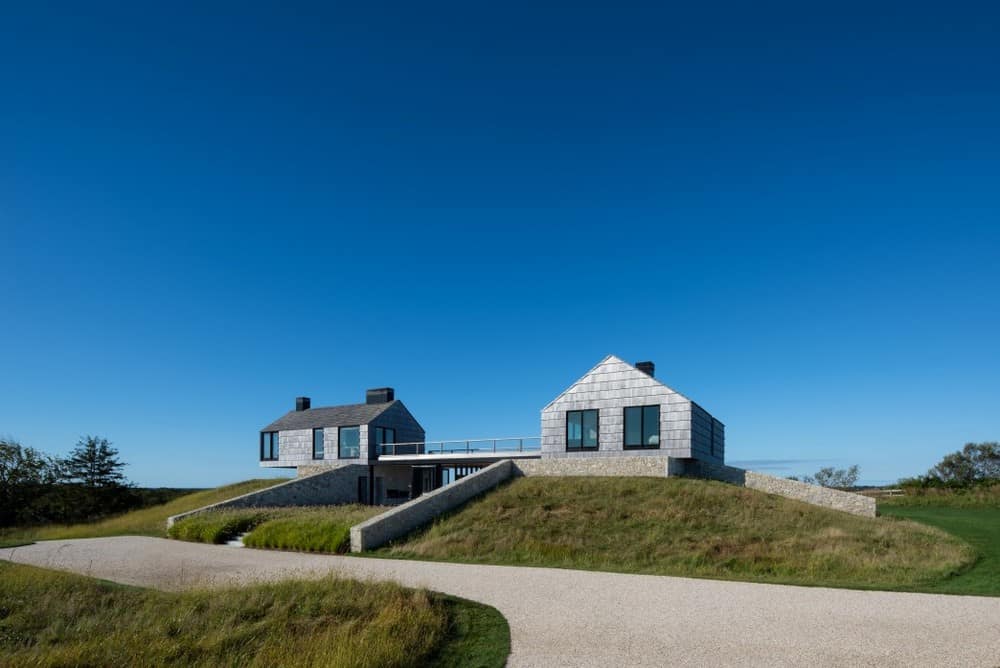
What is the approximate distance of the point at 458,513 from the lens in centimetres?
2062

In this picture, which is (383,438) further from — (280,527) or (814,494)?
(814,494)

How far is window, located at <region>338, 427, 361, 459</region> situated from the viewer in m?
35.2

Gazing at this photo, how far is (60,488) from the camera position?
37.7m

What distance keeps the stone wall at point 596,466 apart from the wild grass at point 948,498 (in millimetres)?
15048

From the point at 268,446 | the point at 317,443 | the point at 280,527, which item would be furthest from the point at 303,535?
the point at 268,446

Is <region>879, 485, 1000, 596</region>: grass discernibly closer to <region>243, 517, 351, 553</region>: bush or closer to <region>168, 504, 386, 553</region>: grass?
<region>243, 517, 351, 553</region>: bush

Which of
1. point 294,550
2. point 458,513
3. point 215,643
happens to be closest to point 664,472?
point 458,513

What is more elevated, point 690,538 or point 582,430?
point 582,430

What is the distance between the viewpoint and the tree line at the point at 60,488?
3603 cm

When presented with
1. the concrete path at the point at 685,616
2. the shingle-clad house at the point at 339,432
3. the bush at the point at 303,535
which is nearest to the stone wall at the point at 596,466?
the bush at the point at 303,535

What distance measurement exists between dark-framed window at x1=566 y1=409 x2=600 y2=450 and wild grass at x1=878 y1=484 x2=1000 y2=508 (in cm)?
1642

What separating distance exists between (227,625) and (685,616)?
6364 mm

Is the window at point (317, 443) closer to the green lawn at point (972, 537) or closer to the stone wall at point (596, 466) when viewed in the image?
the stone wall at point (596, 466)

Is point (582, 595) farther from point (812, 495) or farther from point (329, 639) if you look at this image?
point (812, 495)
